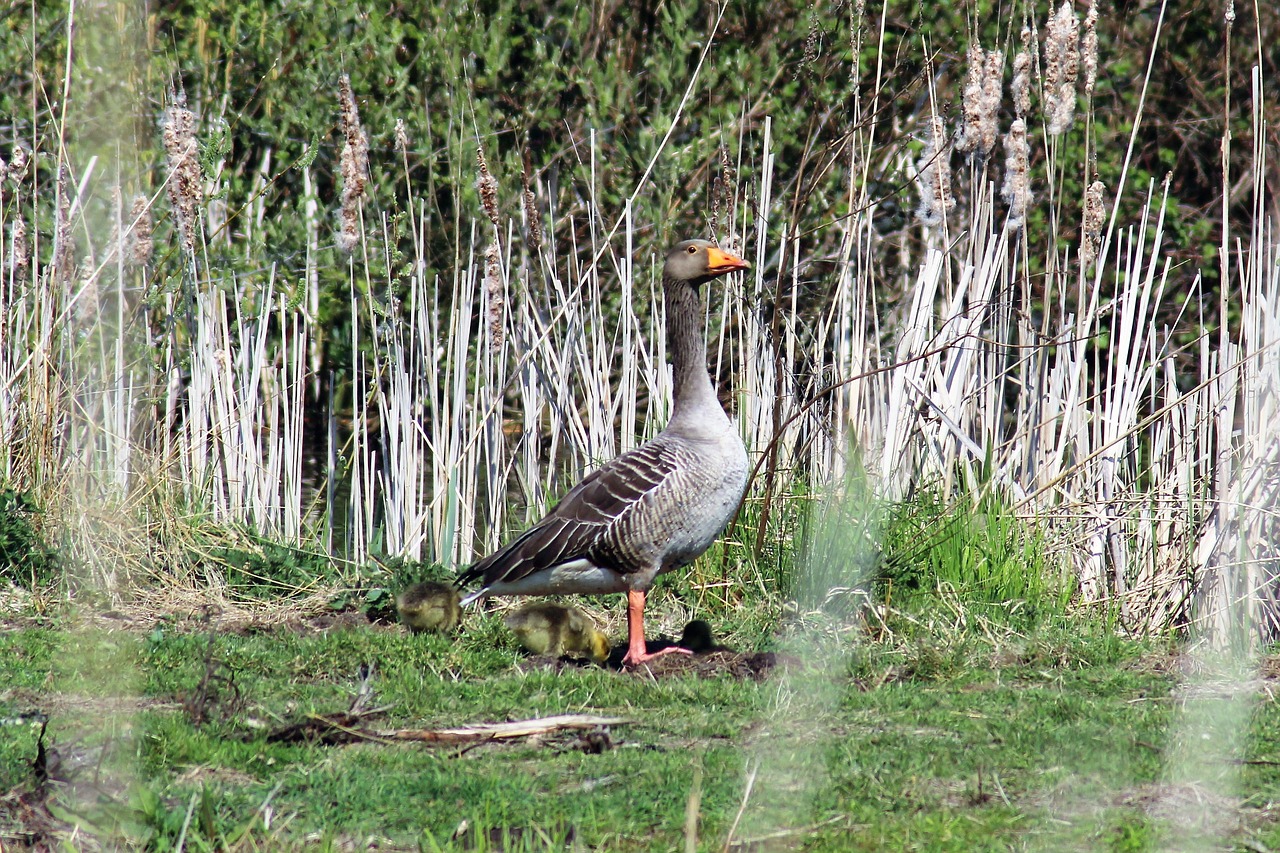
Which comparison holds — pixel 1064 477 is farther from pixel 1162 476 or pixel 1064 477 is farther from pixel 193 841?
pixel 193 841

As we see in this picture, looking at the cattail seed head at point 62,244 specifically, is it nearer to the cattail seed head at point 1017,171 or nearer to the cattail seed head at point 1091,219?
the cattail seed head at point 1017,171

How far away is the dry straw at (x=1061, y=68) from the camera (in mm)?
5859

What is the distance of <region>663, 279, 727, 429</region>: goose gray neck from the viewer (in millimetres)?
5727

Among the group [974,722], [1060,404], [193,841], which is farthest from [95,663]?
[1060,404]

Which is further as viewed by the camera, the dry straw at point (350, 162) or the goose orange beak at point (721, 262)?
the dry straw at point (350, 162)

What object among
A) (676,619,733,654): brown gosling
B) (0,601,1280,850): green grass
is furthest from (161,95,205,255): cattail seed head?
(676,619,733,654): brown gosling

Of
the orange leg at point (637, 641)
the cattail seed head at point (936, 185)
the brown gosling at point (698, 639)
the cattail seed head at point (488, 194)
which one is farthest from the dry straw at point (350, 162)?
the cattail seed head at point (936, 185)

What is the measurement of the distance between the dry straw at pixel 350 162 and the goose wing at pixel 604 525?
1.87 m

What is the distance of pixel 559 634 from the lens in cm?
554

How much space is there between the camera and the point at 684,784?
12.5 feet

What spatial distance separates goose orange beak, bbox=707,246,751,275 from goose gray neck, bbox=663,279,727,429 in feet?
0.60

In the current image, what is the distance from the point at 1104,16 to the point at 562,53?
4648 mm

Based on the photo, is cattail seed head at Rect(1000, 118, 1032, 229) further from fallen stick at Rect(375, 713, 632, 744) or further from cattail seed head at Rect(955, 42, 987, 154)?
fallen stick at Rect(375, 713, 632, 744)

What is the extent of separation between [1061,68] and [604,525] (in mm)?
2935
